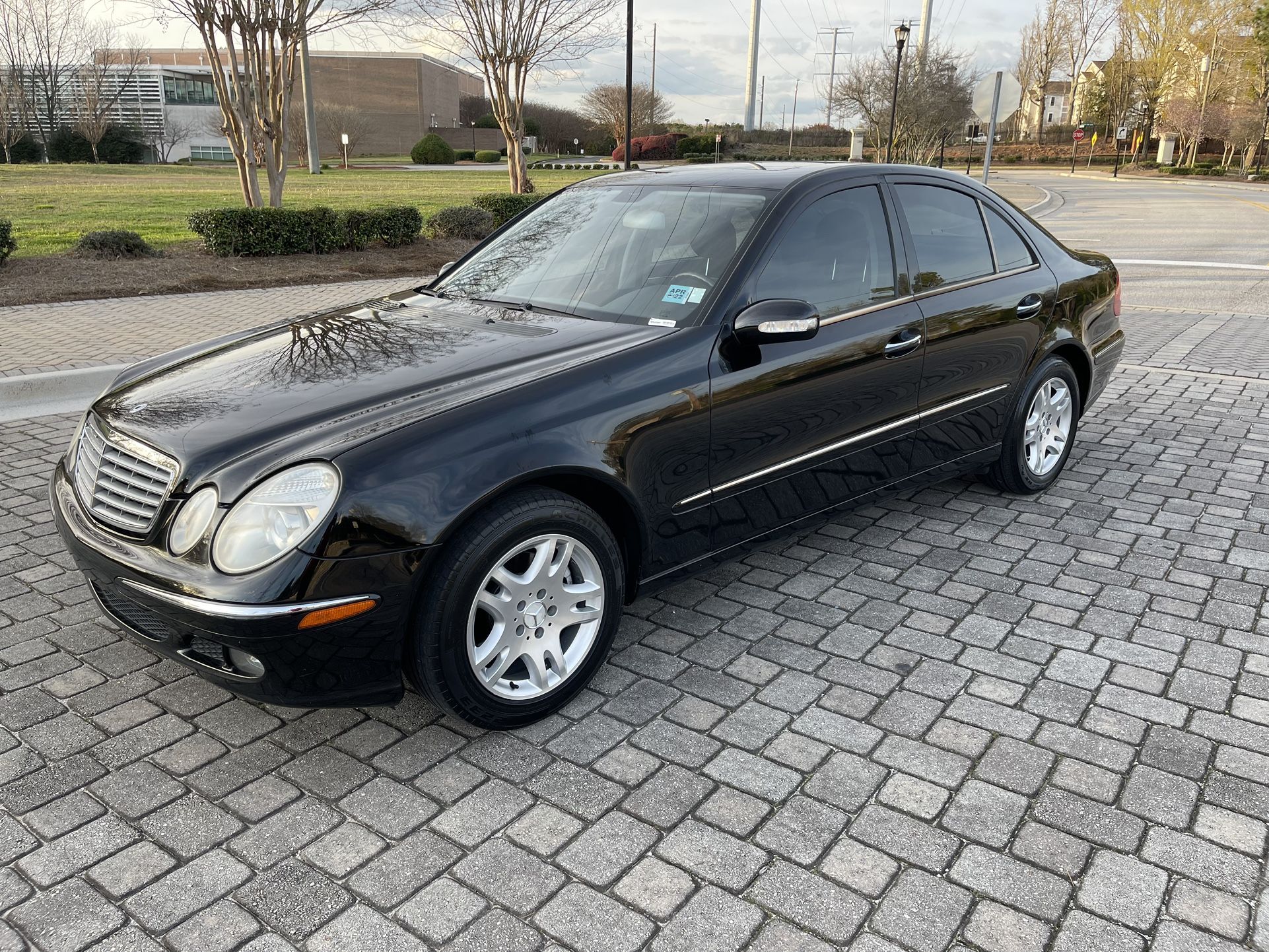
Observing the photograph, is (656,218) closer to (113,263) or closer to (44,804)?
(44,804)

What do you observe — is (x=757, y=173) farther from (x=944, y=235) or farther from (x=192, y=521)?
(x=192, y=521)

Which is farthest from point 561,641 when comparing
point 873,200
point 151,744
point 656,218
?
point 873,200

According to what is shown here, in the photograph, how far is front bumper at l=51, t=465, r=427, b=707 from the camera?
2629 mm

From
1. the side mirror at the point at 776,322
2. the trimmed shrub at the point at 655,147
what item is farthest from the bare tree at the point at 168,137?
the side mirror at the point at 776,322

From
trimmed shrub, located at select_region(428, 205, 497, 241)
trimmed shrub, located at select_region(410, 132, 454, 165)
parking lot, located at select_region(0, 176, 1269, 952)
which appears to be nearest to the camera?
parking lot, located at select_region(0, 176, 1269, 952)

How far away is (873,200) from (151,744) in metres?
3.48

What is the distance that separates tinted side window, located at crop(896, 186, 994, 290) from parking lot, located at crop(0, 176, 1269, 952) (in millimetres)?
1340

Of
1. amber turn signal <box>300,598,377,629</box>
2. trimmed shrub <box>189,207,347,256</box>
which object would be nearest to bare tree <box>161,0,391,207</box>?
trimmed shrub <box>189,207,347,256</box>

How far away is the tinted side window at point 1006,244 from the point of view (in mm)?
4848

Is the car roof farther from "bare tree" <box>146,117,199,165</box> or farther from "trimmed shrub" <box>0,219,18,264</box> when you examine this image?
"bare tree" <box>146,117,199,165</box>

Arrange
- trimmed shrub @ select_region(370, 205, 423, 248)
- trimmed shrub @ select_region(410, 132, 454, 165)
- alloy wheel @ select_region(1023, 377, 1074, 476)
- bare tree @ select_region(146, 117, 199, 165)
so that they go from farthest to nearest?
bare tree @ select_region(146, 117, 199, 165) → trimmed shrub @ select_region(410, 132, 454, 165) → trimmed shrub @ select_region(370, 205, 423, 248) → alloy wheel @ select_region(1023, 377, 1074, 476)

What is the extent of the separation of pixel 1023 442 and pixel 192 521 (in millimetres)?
4038

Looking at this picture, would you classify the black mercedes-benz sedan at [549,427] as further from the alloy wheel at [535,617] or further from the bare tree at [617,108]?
the bare tree at [617,108]

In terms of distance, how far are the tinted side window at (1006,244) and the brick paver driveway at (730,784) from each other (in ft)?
5.05
